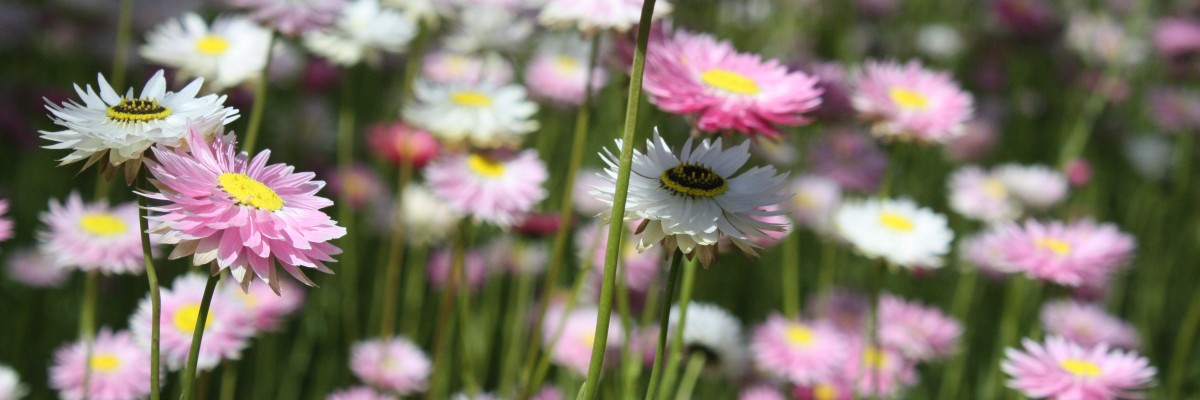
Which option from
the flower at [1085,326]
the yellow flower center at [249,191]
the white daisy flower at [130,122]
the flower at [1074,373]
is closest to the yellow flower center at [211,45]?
the white daisy flower at [130,122]

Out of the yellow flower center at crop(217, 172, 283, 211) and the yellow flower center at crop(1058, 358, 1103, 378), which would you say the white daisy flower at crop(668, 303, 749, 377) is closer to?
the yellow flower center at crop(1058, 358, 1103, 378)

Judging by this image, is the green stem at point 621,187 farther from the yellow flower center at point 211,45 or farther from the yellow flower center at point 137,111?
the yellow flower center at point 211,45

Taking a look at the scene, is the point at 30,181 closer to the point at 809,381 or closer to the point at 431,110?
the point at 431,110

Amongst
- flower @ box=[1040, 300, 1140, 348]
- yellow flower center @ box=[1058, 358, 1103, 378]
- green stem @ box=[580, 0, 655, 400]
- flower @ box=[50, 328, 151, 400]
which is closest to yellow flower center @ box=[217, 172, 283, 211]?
green stem @ box=[580, 0, 655, 400]

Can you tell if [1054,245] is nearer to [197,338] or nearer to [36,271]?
[197,338]

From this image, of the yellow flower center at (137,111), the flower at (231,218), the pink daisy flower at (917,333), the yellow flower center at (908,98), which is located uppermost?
the yellow flower center at (908,98)

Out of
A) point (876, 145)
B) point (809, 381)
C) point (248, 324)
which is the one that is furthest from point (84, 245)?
point (876, 145)
